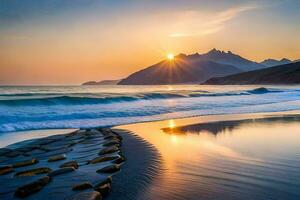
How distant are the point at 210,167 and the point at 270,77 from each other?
160 metres

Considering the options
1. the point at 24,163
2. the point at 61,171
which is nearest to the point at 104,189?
the point at 61,171

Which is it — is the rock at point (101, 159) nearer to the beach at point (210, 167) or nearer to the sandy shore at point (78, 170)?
the sandy shore at point (78, 170)

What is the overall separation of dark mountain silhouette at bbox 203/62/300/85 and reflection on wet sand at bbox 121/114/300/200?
133220 millimetres

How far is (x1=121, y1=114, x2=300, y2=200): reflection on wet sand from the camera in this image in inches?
180

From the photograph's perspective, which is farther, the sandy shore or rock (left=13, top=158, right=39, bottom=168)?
rock (left=13, top=158, right=39, bottom=168)

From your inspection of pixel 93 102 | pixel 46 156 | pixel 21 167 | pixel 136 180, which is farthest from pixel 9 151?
pixel 93 102

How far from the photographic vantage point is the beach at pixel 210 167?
4.60 m

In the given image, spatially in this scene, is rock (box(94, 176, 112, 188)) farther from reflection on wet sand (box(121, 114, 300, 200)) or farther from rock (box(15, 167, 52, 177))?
rock (box(15, 167, 52, 177))

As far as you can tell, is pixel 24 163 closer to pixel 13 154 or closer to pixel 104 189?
pixel 13 154

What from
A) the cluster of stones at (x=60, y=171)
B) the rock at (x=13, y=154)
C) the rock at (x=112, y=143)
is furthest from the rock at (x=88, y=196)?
the rock at (x=112, y=143)

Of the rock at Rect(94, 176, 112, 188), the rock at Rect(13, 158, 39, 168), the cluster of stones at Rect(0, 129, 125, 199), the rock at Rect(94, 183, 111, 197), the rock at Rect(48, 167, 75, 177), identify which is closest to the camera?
the rock at Rect(94, 183, 111, 197)

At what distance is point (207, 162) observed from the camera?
650 cm

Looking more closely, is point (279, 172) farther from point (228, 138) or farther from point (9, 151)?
point (9, 151)

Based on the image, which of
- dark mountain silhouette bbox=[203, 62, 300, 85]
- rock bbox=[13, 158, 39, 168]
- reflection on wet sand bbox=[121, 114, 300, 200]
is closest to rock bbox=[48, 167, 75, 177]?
rock bbox=[13, 158, 39, 168]
